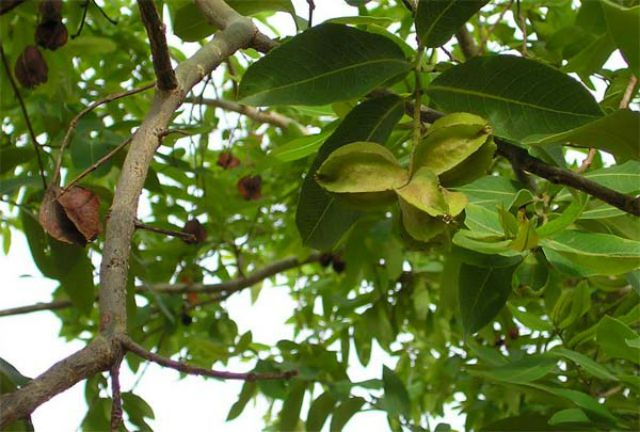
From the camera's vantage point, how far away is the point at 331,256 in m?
3.11

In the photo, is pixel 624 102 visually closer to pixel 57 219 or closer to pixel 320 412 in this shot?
pixel 57 219

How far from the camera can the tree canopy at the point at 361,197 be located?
38.4 inches

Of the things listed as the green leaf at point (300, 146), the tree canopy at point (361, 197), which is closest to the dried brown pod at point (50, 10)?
the tree canopy at point (361, 197)

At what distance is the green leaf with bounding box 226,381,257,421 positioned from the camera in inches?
88.7

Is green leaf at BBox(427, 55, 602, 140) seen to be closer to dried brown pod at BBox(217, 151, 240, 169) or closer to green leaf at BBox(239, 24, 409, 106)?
green leaf at BBox(239, 24, 409, 106)

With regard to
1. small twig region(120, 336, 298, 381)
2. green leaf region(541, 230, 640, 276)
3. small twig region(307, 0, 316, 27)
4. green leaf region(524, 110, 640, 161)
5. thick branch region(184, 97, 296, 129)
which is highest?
thick branch region(184, 97, 296, 129)

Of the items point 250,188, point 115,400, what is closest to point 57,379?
point 115,400

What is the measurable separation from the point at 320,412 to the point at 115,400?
1.53 m

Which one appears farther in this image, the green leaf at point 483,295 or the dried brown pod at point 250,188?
the dried brown pod at point 250,188

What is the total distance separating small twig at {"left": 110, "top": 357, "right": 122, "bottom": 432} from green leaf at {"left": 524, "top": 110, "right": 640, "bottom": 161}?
0.58 meters

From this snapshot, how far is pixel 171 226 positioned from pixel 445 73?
1.21 meters

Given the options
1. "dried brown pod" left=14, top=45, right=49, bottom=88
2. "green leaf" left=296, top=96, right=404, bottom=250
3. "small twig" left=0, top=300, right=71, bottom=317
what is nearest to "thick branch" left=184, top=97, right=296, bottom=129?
"dried brown pod" left=14, top=45, right=49, bottom=88

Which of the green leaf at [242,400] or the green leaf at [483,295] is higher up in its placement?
the green leaf at [242,400]

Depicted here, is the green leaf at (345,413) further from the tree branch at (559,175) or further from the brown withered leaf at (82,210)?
the brown withered leaf at (82,210)
